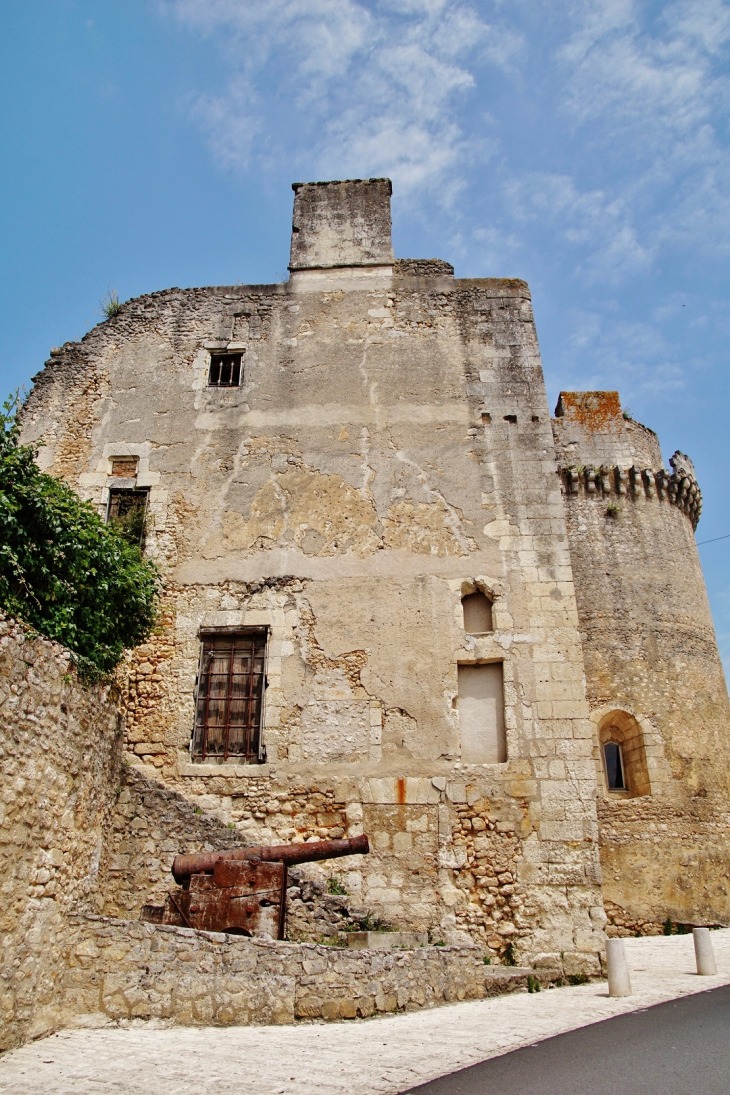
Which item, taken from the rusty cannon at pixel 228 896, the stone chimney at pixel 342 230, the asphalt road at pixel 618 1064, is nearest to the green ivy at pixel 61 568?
the rusty cannon at pixel 228 896

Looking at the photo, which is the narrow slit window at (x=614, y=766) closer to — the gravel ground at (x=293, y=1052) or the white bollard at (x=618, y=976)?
the white bollard at (x=618, y=976)

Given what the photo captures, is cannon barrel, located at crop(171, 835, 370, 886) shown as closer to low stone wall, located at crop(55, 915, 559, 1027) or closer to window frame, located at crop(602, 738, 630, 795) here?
low stone wall, located at crop(55, 915, 559, 1027)

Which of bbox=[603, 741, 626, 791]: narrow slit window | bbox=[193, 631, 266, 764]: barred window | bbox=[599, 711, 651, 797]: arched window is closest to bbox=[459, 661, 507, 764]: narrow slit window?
bbox=[193, 631, 266, 764]: barred window

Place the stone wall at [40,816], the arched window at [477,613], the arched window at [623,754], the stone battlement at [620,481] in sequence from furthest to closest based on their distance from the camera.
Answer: the stone battlement at [620,481] → the arched window at [623,754] → the arched window at [477,613] → the stone wall at [40,816]

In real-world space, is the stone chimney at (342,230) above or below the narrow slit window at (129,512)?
above

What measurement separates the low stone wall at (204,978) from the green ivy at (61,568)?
7.71 feet

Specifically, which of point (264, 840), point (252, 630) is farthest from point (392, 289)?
point (264, 840)

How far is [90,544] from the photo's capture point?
753cm

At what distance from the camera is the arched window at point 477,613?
31.1 ft

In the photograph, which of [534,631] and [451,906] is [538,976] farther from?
[534,631]

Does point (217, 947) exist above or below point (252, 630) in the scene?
below

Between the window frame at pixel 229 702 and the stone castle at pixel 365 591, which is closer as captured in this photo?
the stone castle at pixel 365 591

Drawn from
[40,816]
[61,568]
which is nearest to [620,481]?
[61,568]

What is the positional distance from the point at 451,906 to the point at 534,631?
3.36m
